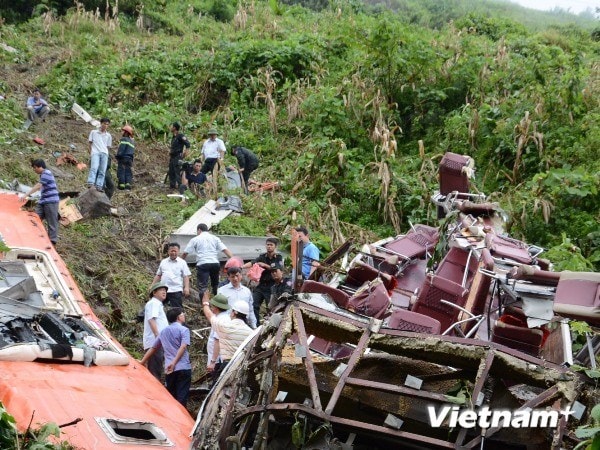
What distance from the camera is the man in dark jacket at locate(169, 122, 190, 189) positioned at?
1523 cm

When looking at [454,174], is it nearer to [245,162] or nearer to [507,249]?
[507,249]

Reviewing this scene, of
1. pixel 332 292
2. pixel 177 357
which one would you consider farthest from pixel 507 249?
pixel 177 357

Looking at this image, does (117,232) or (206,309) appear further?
(117,232)

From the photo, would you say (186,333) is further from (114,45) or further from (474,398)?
(114,45)

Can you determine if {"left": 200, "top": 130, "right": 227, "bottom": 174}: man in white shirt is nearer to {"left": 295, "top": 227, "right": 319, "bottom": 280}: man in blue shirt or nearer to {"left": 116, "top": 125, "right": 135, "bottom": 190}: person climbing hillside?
{"left": 116, "top": 125, "right": 135, "bottom": 190}: person climbing hillside

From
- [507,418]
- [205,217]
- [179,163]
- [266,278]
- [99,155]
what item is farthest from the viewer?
[179,163]

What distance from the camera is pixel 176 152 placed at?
50.4 ft

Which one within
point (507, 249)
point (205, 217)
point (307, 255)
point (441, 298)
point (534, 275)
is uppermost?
point (534, 275)

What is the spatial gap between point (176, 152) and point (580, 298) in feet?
33.3

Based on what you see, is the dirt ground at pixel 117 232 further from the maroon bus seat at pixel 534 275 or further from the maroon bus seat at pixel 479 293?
the maroon bus seat at pixel 534 275

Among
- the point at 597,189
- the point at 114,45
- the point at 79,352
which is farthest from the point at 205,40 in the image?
the point at 79,352

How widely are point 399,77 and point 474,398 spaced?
538 inches

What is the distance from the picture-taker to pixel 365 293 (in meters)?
8.23

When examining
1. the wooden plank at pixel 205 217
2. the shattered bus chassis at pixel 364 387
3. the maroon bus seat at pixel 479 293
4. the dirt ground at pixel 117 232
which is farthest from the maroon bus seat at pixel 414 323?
the wooden plank at pixel 205 217
